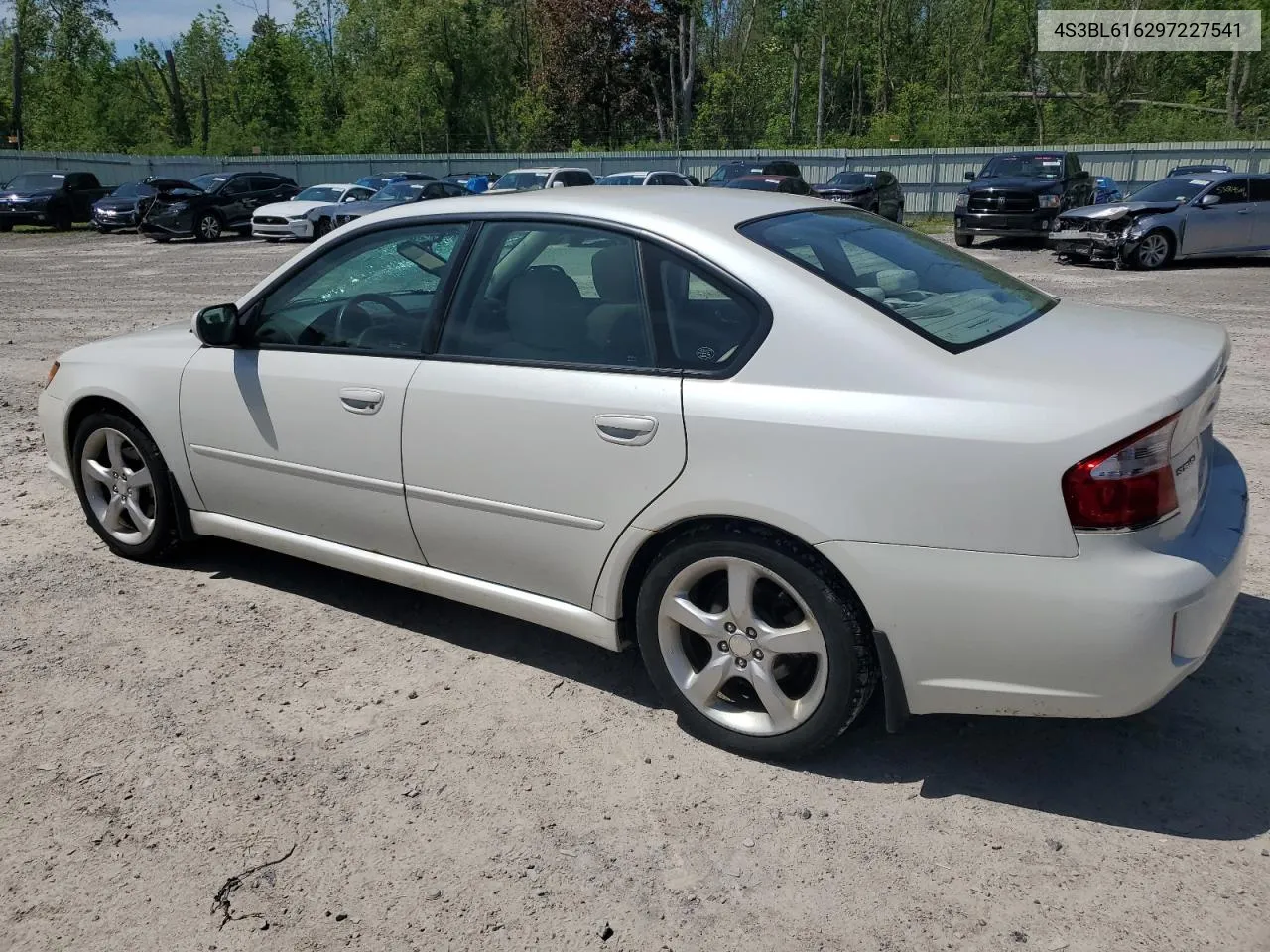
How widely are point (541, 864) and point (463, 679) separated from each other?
1089 millimetres

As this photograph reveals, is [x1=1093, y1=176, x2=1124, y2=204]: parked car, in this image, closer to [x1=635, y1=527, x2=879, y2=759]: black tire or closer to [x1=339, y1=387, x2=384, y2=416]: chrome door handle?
[x1=339, y1=387, x2=384, y2=416]: chrome door handle

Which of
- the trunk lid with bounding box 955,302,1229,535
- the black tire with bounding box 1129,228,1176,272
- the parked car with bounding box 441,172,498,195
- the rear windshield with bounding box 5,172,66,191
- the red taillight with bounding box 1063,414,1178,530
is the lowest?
the black tire with bounding box 1129,228,1176,272

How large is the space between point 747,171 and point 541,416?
26960mm

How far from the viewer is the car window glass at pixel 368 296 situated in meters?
3.75

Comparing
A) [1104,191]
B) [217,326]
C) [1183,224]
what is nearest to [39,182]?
[1183,224]

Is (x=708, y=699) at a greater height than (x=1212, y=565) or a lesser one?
lesser

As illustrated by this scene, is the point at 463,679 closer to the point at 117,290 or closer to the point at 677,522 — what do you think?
the point at 677,522

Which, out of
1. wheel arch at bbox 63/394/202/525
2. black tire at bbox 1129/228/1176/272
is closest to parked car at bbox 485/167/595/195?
black tire at bbox 1129/228/1176/272

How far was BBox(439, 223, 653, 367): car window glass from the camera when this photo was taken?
329 cm

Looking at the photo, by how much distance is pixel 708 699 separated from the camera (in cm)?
325

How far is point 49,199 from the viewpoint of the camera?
1152 inches

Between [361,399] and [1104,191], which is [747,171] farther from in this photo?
[361,399]

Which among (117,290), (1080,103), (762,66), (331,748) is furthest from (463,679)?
(762,66)

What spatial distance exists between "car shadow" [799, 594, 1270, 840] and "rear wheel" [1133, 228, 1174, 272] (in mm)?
15262
